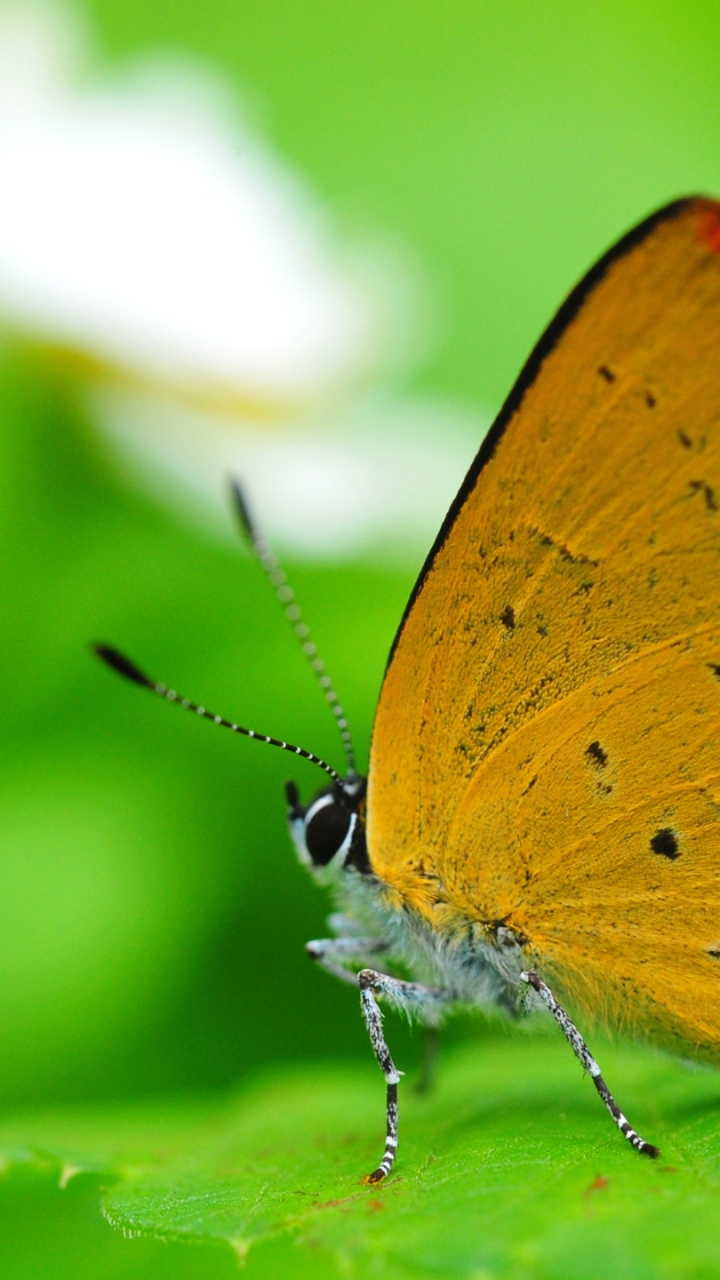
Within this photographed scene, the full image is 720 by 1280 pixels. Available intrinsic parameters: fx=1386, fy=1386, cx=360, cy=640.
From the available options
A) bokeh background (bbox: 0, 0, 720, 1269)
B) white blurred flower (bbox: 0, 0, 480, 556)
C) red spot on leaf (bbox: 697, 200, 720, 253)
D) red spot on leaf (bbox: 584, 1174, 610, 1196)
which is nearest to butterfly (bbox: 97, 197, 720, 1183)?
red spot on leaf (bbox: 697, 200, 720, 253)

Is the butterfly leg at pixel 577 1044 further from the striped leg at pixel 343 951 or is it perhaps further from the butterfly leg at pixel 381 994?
the striped leg at pixel 343 951

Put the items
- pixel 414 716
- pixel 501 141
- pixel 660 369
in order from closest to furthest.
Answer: pixel 660 369, pixel 414 716, pixel 501 141

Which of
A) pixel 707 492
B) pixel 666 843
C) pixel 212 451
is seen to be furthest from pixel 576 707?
pixel 212 451

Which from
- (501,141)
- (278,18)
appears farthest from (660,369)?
(278,18)

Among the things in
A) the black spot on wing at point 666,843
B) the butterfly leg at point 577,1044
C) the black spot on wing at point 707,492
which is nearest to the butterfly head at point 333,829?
the butterfly leg at point 577,1044

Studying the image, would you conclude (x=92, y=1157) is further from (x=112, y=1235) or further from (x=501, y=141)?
(x=501, y=141)

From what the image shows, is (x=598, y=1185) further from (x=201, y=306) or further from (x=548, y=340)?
(x=201, y=306)

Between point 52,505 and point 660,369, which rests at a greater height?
point 52,505
